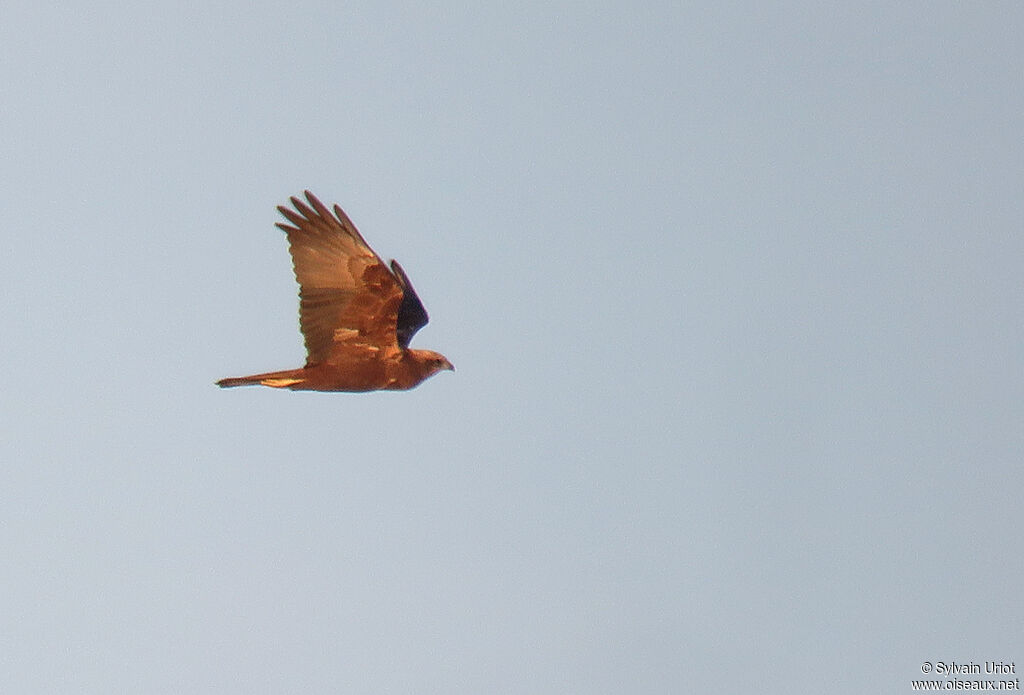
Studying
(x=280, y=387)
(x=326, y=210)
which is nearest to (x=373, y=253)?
(x=326, y=210)

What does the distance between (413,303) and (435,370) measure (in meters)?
1.35

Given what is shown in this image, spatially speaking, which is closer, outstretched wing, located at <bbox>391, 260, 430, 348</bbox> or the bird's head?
outstretched wing, located at <bbox>391, 260, 430, 348</bbox>

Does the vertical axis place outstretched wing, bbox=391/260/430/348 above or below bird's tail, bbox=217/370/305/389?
above

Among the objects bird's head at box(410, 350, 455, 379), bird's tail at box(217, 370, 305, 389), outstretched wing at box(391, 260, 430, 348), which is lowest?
bird's tail at box(217, 370, 305, 389)

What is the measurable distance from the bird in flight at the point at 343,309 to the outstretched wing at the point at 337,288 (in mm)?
12

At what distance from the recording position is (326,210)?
16.3 meters

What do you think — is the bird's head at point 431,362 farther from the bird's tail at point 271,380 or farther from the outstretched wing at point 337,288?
the bird's tail at point 271,380

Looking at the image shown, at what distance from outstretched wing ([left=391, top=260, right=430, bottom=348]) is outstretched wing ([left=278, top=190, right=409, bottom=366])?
7 cm

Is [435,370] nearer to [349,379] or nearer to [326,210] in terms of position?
[349,379]

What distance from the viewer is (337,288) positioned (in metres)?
16.5

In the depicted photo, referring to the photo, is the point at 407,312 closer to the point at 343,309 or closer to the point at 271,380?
the point at 343,309

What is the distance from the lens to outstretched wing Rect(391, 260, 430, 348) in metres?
16.2

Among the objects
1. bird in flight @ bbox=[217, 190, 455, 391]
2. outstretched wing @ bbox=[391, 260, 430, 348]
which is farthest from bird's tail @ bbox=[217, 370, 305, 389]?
outstretched wing @ bbox=[391, 260, 430, 348]

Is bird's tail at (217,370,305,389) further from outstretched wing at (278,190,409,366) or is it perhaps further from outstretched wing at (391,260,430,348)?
outstretched wing at (391,260,430,348)
